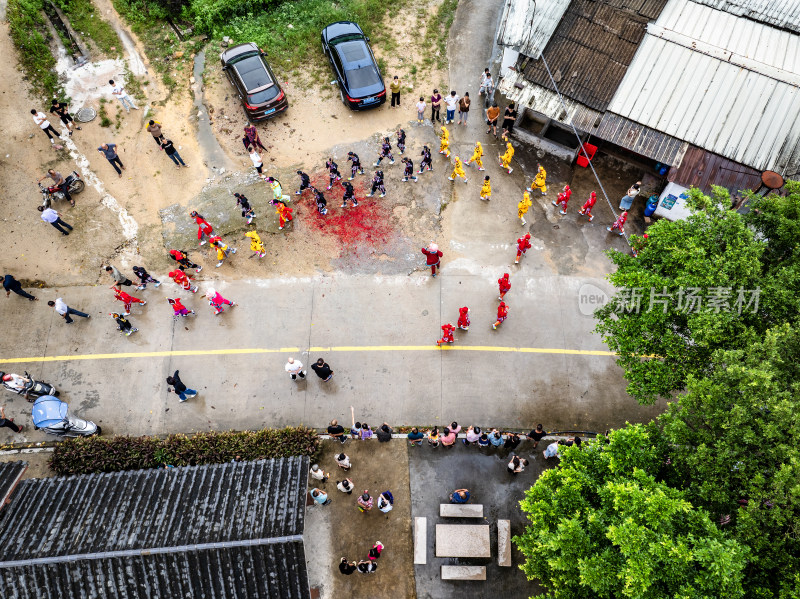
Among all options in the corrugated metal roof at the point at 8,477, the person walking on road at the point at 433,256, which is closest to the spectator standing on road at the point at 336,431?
the person walking on road at the point at 433,256

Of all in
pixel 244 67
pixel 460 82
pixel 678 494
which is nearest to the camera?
pixel 678 494

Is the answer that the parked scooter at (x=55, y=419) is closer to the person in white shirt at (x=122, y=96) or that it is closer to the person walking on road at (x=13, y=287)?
the person walking on road at (x=13, y=287)

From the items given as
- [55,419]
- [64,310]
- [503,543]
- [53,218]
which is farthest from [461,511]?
[53,218]

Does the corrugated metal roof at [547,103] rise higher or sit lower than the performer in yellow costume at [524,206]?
higher

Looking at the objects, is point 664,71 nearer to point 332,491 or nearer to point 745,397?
point 745,397

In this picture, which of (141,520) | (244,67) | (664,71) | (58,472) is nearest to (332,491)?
(141,520)
